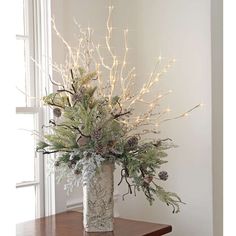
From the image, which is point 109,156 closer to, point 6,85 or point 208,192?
point 208,192

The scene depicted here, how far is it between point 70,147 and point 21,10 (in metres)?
0.85

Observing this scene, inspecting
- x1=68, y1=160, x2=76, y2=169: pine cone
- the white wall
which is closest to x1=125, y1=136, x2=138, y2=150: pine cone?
x1=68, y1=160, x2=76, y2=169: pine cone

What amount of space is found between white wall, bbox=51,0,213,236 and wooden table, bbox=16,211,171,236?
0.32 metres

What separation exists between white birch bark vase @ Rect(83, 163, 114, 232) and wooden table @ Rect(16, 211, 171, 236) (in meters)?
0.04

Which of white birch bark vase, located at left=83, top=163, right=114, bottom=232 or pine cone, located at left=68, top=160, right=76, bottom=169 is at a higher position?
pine cone, located at left=68, top=160, right=76, bottom=169

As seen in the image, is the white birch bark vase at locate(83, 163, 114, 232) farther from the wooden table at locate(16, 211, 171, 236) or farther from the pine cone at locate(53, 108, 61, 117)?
the pine cone at locate(53, 108, 61, 117)

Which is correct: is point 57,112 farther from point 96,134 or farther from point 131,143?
point 131,143

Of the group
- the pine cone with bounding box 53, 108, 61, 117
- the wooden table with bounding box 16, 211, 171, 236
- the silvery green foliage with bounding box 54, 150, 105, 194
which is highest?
the pine cone with bounding box 53, 108, 61, 117

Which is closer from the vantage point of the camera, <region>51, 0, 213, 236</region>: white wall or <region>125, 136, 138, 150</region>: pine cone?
<region>125, 136, 138, 150</region>: pine cone

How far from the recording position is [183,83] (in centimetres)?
229

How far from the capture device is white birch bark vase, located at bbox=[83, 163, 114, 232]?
1.59 metres

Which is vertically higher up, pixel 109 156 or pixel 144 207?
pixel 109 156

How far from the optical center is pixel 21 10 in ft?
6.64
